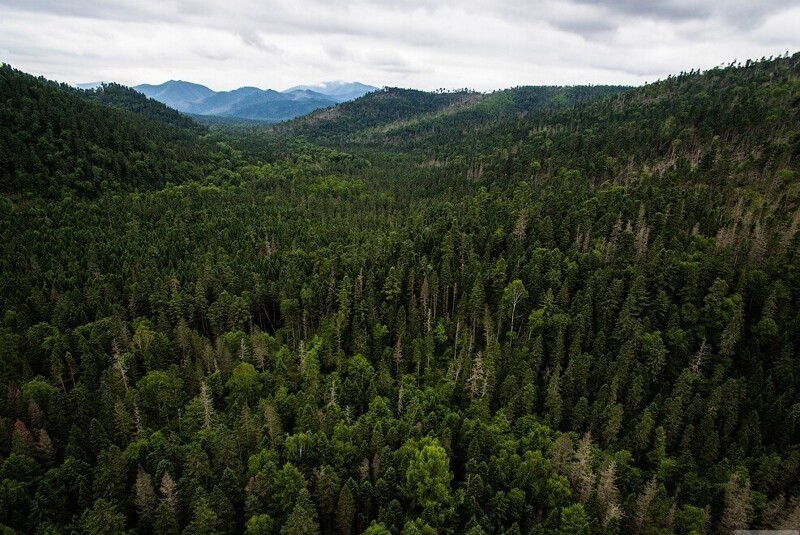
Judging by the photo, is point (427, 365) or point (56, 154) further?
point (56, 154)

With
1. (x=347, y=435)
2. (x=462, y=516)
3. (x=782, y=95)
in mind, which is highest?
(x=782, y=95)

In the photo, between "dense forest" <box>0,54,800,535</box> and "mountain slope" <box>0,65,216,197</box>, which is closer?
"dense forest" <box>0,54,800,535</box>

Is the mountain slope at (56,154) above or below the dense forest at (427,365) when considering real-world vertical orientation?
above

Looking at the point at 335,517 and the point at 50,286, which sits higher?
the point at 50,286

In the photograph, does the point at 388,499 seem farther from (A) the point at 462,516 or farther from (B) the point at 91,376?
(B) the point at 91,376

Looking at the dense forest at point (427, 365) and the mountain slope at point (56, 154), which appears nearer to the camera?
the dense forest at point (427, 365)

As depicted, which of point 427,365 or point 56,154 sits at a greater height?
point 56,154

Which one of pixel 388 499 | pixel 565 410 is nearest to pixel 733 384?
pixel 565 410

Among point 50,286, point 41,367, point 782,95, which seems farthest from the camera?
point 782,95
